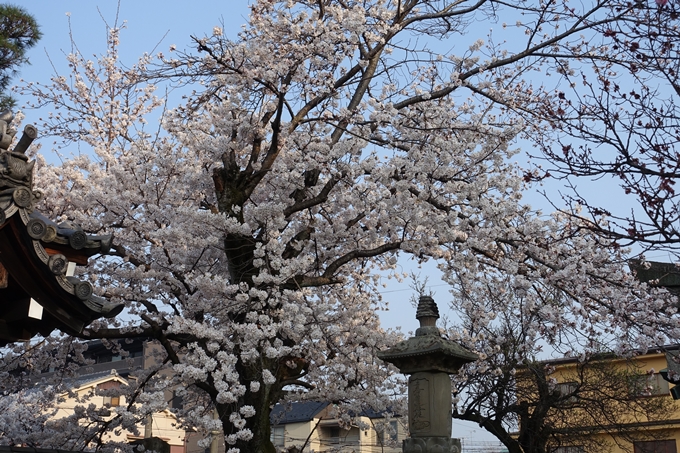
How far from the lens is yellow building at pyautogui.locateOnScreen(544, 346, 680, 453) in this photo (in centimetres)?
1673

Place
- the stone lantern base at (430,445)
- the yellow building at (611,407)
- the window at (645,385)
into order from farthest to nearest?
the window at (645,385), the yellow building at (611,407), the stone lantern base at (430,445)

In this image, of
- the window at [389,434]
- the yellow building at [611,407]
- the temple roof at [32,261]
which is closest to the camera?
the temple roof at [32,261]

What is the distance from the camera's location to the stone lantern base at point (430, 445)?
8531mm

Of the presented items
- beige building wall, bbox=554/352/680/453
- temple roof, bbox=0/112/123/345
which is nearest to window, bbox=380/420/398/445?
temple roof, bbox=0/112/123/345

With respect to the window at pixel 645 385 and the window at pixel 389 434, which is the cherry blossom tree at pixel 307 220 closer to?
the window at pixel 389 434

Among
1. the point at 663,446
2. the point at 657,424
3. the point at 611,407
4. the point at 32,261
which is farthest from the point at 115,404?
the point at 663,446

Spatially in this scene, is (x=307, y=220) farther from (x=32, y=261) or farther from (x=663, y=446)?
(x=663, y=446)

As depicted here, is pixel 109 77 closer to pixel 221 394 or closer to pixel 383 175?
pixel 383 175

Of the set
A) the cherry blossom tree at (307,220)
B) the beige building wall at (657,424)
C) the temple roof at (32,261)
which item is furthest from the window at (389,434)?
the beige building wall at (657,424)

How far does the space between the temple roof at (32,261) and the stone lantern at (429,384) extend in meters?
4.24

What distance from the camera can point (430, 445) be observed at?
8.52 metres

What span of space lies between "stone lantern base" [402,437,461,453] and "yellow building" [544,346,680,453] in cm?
596

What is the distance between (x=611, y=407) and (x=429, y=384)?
1192 centimetres

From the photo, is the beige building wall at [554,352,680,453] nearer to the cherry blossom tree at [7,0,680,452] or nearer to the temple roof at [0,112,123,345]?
the cherry blossom tree at [7,0,680,452]
